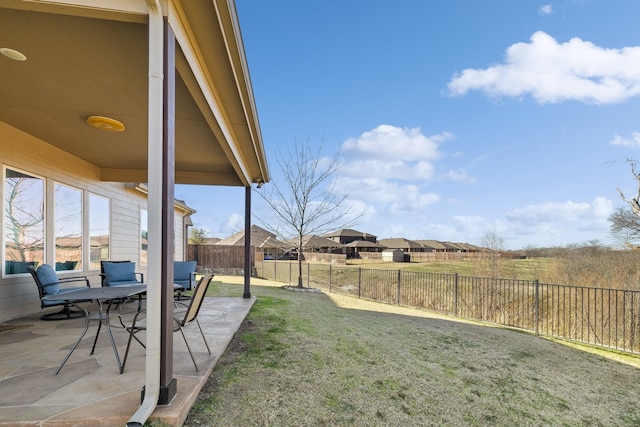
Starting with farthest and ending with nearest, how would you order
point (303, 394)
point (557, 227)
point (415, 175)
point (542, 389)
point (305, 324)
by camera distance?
point (415, 175) < point (557, 227) < point (305, 324) < point (542, 389) < point (303, 394)

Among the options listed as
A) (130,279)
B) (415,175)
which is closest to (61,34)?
(130,279)

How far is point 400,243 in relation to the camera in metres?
51.2

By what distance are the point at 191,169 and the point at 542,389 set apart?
668 centimetres

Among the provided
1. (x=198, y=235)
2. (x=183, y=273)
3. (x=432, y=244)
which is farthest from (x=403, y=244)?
(x=183, y=273)

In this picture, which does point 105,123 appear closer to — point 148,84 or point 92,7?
point 148,84

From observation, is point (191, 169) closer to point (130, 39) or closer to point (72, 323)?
point (72, 323)

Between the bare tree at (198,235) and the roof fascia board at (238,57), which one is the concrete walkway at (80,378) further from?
the bare tree at (198,235)

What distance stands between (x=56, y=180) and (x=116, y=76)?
374 centimetres

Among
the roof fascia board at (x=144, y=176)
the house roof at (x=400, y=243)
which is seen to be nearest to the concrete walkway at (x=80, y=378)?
the roof fascia board at (x=144, y=176)

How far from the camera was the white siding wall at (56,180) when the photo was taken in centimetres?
439

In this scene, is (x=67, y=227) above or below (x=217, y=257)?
above

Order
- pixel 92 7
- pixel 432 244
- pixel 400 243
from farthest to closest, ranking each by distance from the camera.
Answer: pixel 432 244
pixel 400 243
pixel 92 7

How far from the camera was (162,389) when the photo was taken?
198 centimetres

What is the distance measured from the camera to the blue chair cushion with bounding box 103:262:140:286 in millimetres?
5742
